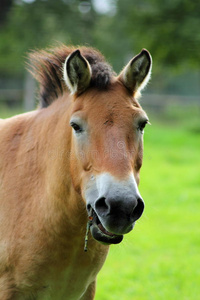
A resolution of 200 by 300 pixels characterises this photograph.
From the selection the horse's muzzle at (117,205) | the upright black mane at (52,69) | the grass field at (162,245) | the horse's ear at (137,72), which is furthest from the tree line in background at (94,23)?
the horse's muzzle at (117,205)

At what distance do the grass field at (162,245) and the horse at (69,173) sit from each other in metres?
0.60

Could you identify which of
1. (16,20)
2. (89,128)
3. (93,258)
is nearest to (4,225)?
(93,258)

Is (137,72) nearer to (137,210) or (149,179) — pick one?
(137,210)

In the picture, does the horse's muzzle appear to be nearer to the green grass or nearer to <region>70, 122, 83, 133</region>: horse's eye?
<region>70, 122, 83, 133</region>: horse's eye

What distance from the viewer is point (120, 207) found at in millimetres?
2418

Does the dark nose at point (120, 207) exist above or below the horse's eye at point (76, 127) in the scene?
below

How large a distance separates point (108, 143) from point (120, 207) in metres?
0.45

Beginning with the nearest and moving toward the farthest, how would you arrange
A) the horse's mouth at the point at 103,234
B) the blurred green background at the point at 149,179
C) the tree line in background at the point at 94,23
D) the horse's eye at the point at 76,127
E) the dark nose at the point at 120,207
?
the dark nose at the point at 120,207 < the horse's mouth at the point at 103,234 < the horse's eye at the point at 76,127 < the blurred green background at the point at 149,179 < the tree line in background at the point at 94,23

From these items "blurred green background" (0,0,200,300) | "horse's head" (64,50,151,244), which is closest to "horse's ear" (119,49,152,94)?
"horse's head" (64,50,151,244)

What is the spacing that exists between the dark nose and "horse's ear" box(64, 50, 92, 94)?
0.92 m

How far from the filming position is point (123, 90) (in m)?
3.04

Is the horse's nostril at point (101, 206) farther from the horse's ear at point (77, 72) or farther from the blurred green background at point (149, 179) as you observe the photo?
the blurred green background at point (149, 179)

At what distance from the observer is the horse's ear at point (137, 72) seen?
3.02 metres

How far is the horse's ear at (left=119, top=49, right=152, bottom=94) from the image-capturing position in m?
3.02
